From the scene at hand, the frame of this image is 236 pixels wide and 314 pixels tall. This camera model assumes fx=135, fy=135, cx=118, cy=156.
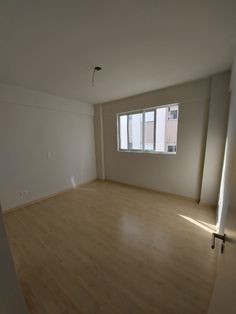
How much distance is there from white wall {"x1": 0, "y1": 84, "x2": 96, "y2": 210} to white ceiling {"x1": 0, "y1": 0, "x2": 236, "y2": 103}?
1.95 ft

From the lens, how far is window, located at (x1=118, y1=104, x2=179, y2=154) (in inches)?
127

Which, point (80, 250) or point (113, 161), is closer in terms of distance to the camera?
point (80, 250)

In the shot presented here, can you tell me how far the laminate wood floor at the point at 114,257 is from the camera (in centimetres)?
121

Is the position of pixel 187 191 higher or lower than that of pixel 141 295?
higher

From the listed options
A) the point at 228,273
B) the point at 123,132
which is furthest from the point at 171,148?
the point at 228,273

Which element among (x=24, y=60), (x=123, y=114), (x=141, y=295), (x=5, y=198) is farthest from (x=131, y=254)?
(x=123, y=114)

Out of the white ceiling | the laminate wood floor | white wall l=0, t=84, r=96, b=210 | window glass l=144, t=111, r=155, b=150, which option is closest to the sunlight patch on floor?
the laminate wood floor

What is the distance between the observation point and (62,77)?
2.35m

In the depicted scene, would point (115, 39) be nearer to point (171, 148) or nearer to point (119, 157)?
point (171, 148)

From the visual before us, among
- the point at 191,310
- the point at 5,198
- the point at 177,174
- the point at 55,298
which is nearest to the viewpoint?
the point at 191,310

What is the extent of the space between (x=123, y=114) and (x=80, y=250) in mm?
3347

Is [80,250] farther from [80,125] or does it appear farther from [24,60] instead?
[80,125]

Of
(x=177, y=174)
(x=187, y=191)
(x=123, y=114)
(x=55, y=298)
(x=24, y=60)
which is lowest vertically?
(x=55, y=298)

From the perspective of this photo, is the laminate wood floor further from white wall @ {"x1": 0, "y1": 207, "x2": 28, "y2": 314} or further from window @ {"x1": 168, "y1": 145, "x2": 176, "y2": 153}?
window @ {"x1": 168, "y1": 145, "x2": 176, "y2": 153}
